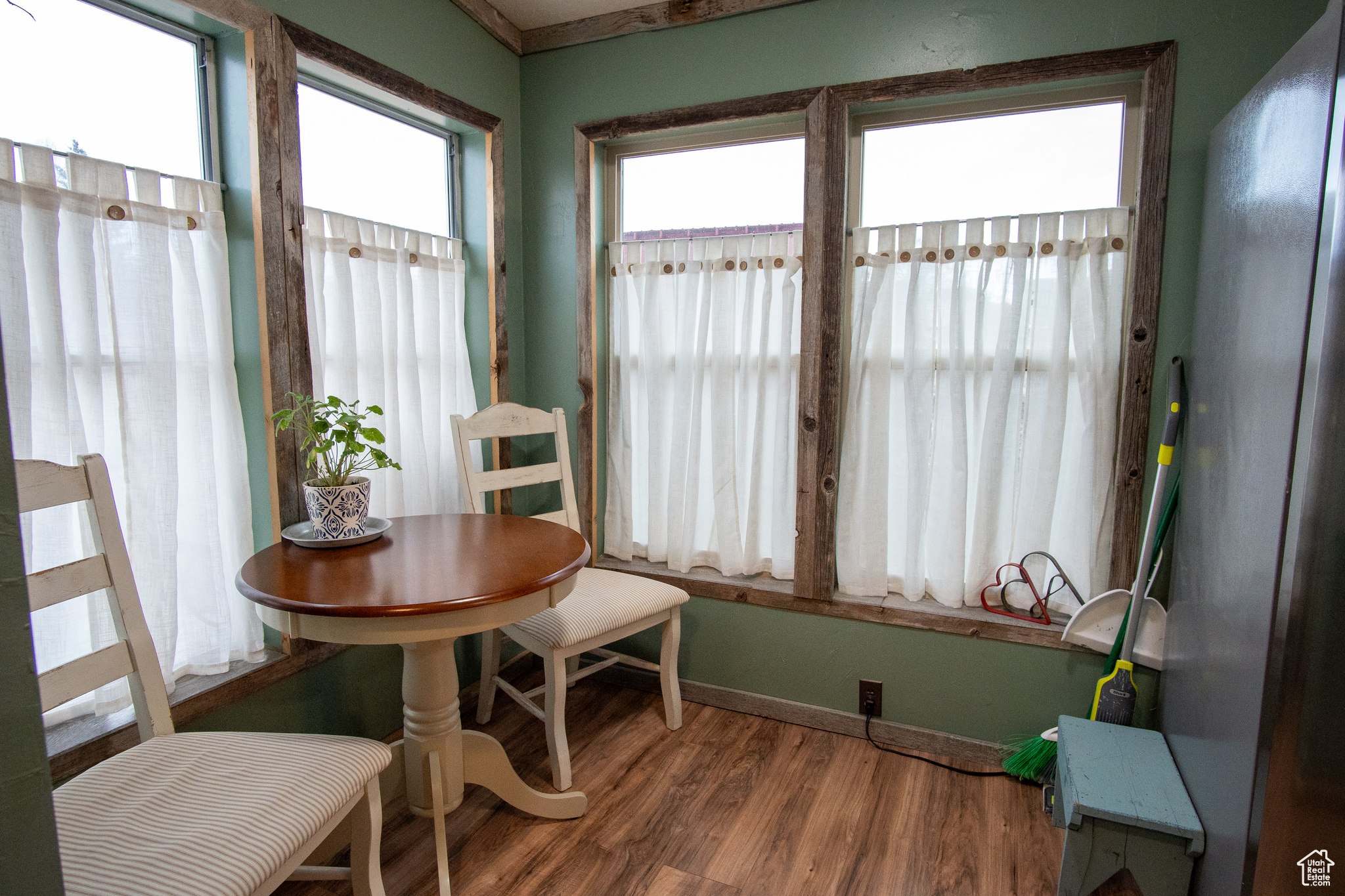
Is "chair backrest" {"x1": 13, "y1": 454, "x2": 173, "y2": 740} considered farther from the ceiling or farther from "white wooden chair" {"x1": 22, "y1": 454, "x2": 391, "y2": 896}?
the ceiling

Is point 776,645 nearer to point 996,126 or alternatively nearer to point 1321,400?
point 1321,400

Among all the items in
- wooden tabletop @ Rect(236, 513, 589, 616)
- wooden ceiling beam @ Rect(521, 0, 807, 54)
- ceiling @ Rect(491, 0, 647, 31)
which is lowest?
wooden tabletop @ Rect(236, 513, 589, 616)

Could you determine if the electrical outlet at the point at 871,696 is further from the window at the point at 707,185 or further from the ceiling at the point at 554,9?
the ceiling at the point at 554,9

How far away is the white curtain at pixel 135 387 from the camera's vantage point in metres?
1.47

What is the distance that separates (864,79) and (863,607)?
1.76 metres

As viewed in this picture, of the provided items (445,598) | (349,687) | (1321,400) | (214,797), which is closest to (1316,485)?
(1321,400)

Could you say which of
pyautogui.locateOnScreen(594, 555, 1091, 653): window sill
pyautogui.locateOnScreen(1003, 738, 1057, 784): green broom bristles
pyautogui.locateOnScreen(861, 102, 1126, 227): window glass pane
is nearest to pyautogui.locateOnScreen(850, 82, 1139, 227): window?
pyautogui.locateOnScreen(861, 102, 1126, 227): window glass pane

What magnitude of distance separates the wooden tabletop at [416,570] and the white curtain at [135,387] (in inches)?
8.7

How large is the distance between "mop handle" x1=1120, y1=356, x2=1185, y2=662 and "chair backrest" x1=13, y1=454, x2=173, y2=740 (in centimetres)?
238

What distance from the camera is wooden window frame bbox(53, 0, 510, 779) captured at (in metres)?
1.79

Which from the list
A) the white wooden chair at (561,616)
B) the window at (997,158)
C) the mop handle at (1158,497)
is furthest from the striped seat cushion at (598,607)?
the window at (997,158)

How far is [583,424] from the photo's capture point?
2.84 m

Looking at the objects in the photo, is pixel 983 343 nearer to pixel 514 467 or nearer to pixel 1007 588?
pixel 1007 588

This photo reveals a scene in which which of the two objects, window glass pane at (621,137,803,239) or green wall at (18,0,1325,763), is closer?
green wall at (18,0,1325,763)
